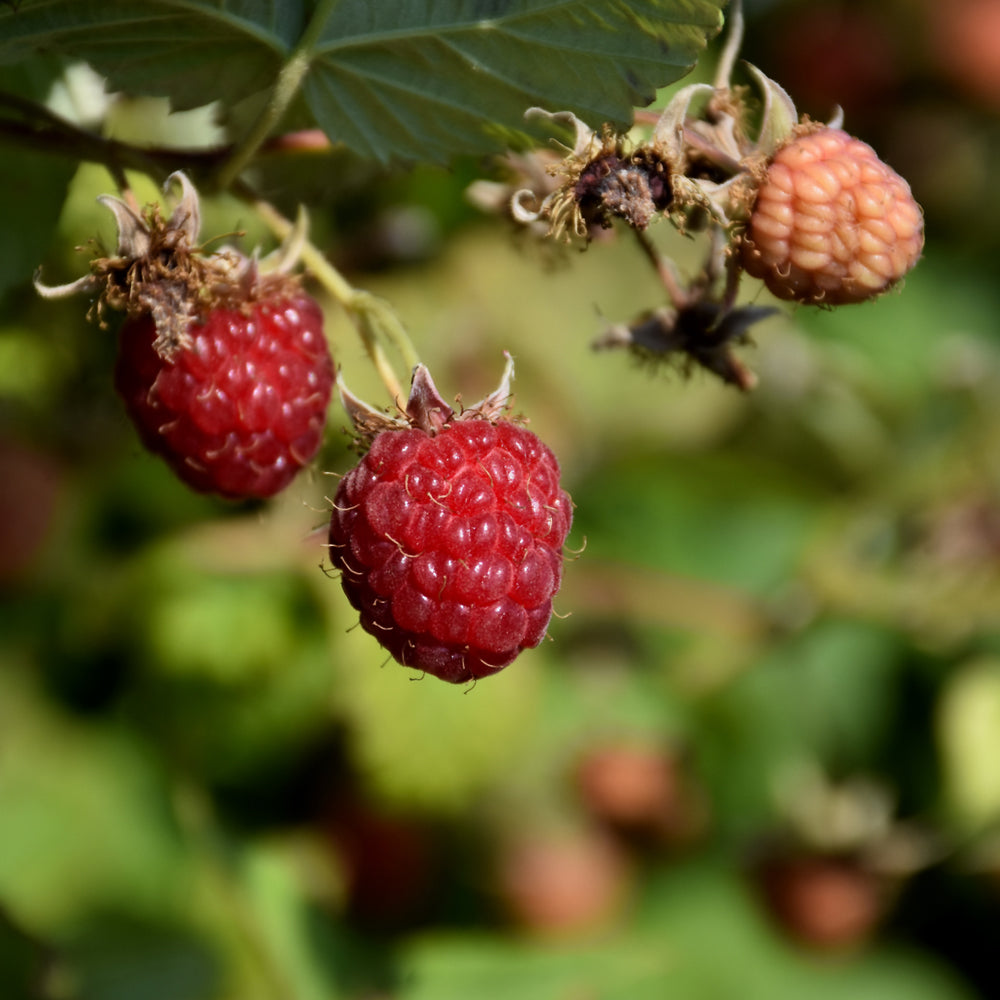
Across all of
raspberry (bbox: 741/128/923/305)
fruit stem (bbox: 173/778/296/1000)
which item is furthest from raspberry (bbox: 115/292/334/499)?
fruit stem (bbox: 173/778/296/1000)

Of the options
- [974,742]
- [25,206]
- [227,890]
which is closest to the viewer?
[25,206]

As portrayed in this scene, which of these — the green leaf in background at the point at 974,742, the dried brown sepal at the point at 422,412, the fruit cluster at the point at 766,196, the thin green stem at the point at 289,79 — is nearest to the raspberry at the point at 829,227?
the fruit cluster at the point at 766,196

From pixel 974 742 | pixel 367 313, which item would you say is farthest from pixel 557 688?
pixel 367 313

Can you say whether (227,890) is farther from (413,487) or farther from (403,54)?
(403,54)

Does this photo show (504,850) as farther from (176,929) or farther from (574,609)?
(176,929)

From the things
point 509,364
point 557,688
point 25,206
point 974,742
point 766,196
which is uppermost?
point 766,196

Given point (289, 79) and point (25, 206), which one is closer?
point (289, 79)

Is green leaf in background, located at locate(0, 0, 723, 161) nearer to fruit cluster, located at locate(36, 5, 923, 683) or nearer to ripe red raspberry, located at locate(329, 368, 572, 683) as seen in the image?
fruit cluster, located at locate(36, 5, 923, 683)
